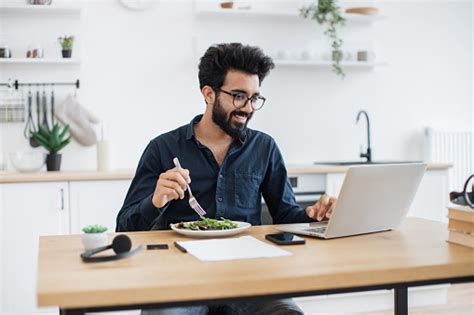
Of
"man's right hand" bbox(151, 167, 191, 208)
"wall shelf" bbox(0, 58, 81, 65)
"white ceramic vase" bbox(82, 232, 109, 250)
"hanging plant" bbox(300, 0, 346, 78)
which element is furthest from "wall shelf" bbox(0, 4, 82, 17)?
"white ceramic vase" bbox(82, 232, 109, 250)

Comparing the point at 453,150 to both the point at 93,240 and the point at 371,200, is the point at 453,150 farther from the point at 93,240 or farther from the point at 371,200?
the point at 93,240

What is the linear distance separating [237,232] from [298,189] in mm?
1874

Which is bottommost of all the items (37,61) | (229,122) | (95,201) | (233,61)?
(95,201)

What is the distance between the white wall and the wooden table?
237cm

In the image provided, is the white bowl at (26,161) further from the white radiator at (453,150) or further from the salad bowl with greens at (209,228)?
the white radiator at (453,150)

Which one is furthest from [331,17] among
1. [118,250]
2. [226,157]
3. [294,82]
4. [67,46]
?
[118,250]

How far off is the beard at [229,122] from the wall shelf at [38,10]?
1.82 meters

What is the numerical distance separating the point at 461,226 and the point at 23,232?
7.96 feet

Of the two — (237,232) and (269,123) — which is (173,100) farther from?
(237,232)

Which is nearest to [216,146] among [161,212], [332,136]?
[161,212]

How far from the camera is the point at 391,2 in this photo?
4.42 meters

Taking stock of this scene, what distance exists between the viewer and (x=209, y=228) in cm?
180

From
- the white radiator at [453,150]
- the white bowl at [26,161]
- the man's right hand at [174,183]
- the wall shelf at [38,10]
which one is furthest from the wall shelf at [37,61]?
the white radiator at [453,150]

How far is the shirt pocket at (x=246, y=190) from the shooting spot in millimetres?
2225
